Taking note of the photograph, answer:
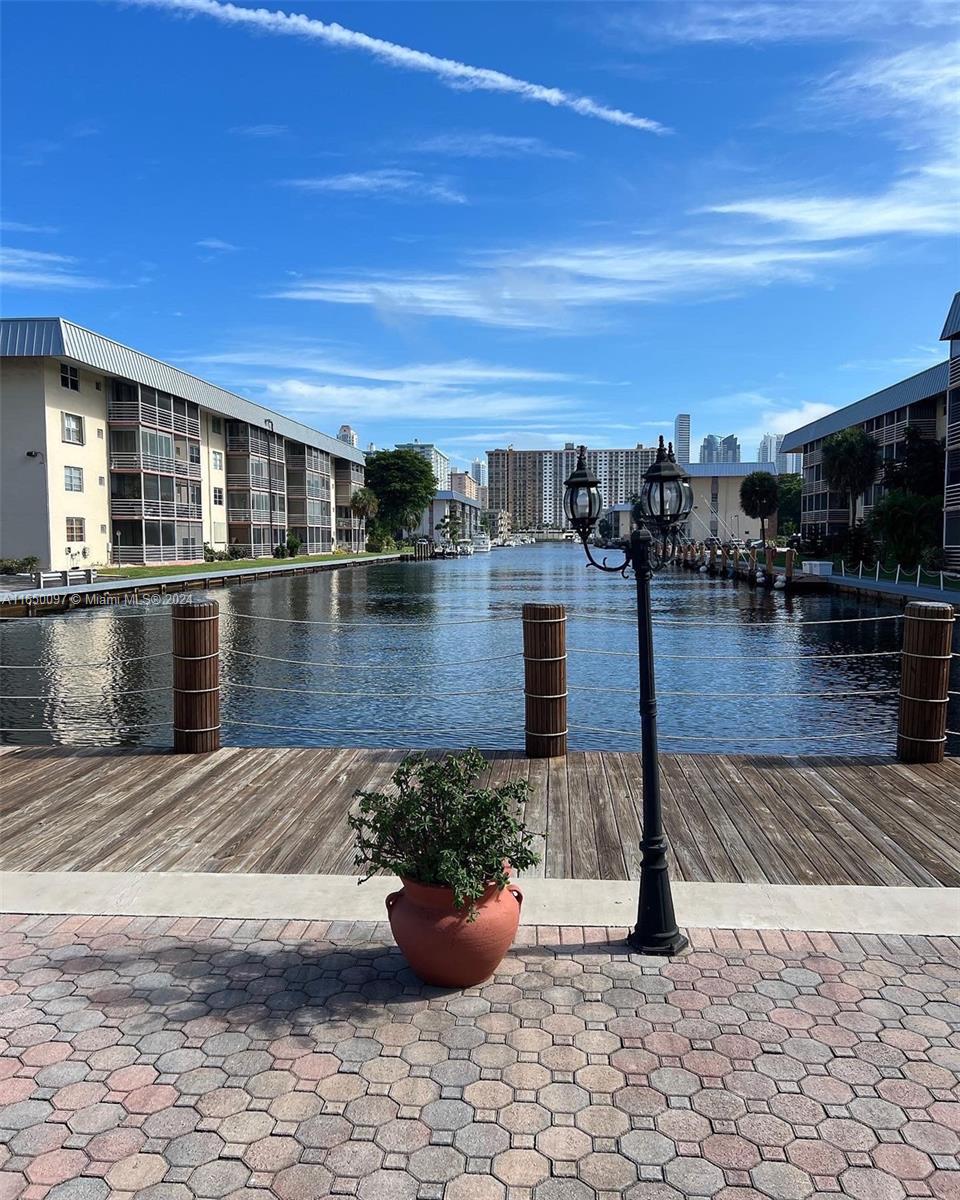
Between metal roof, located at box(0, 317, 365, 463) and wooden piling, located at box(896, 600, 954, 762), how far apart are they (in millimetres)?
45316

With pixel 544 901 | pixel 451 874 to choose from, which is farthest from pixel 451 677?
pixel 451 874

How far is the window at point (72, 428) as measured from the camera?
4723 cm

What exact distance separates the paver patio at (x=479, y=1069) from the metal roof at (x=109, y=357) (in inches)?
1796

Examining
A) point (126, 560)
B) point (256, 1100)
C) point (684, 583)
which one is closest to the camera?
point (256, 1100)

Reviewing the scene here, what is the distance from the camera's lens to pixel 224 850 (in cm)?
685

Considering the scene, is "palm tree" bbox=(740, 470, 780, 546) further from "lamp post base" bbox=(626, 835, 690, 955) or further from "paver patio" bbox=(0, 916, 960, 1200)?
"paver patio" bbox=(0, 916, 960, 1200)

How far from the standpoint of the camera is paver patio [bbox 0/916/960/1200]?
10.9ft

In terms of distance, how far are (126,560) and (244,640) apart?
1122 inches

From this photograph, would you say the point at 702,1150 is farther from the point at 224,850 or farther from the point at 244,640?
the point at 244,640

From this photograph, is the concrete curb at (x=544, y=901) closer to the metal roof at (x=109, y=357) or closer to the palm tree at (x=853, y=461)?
the metal roof at (x=109, y=357)

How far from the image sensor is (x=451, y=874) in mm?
4438

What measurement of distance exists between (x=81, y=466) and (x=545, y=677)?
154ft

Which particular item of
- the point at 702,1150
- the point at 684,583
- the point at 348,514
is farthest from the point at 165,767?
the point at 348,514

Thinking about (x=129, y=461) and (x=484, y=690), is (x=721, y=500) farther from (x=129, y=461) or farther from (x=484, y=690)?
(x=484, y=690)
